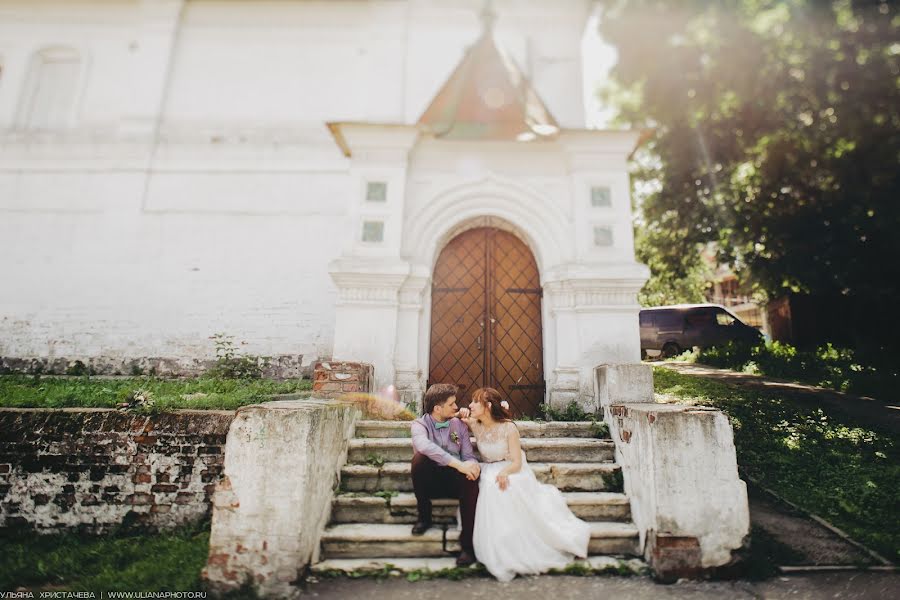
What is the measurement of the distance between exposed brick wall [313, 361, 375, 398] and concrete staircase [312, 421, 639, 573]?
0.48 m

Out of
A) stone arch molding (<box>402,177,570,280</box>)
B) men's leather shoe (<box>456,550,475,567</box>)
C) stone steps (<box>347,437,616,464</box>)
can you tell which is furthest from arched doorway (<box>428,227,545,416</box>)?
men's leather shoe (<box>456,550,475,567</box>)

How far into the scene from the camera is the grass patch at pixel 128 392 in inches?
194

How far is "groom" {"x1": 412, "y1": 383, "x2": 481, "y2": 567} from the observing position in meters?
3.58

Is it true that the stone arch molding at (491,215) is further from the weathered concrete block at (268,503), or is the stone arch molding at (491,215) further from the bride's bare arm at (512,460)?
the weathered concrete block at (268,503)

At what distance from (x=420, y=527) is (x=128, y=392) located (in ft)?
12.6

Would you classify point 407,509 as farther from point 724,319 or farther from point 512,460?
point 724,319

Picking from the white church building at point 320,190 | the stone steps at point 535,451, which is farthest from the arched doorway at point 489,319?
the stone steps at point 535,451

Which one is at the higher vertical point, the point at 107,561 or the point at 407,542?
the point at 407,542

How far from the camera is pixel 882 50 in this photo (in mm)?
8219

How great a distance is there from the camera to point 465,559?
134 inches

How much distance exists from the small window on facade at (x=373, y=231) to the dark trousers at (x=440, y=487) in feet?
10.9

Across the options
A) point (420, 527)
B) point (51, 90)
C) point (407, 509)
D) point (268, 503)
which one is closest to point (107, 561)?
point (268, 503)

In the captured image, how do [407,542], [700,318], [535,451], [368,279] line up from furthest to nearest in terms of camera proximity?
1. [700,318]
2. [368,279]
3. [535,451]
4. [407,542]

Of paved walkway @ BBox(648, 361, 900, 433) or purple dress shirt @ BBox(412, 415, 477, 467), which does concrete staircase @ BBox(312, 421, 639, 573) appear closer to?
purple dress shirt @ BBox(412, 415, 477, 467)
